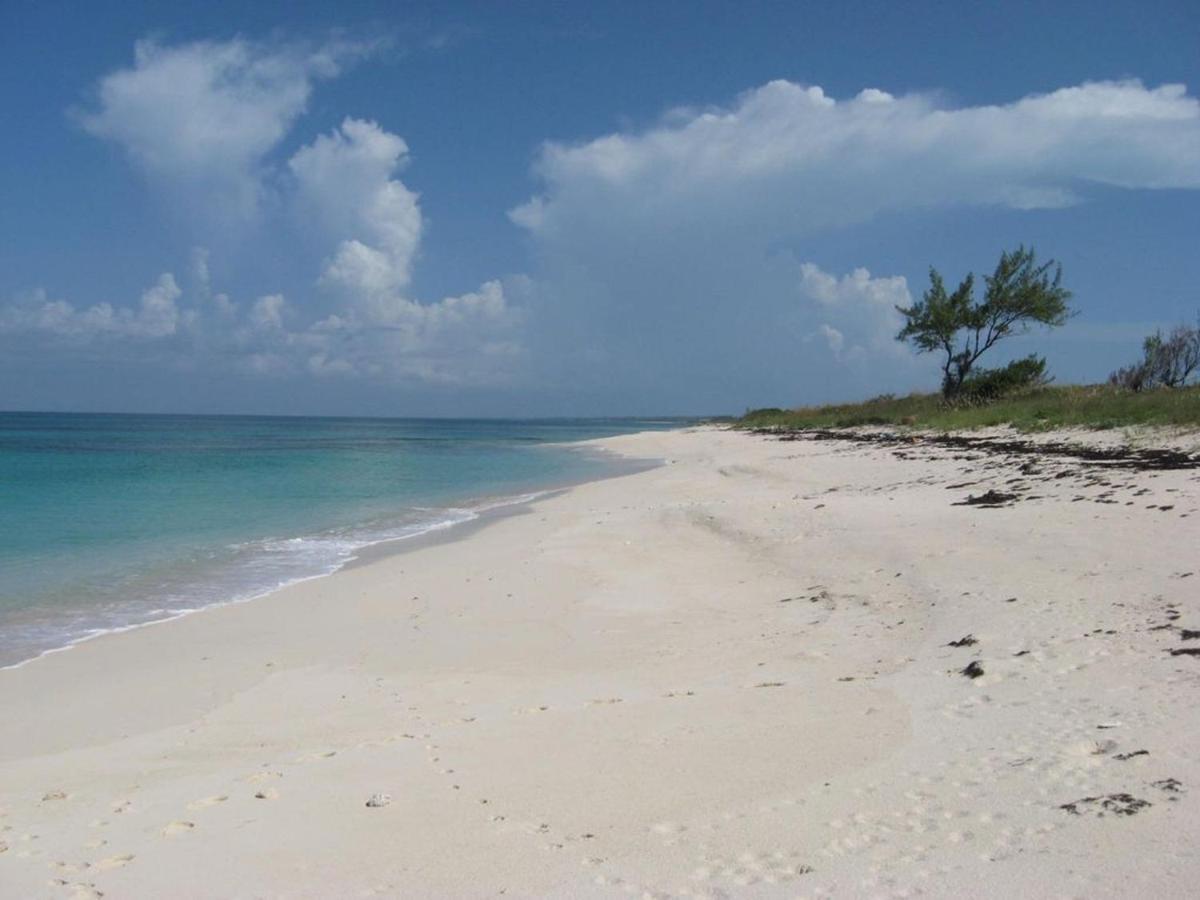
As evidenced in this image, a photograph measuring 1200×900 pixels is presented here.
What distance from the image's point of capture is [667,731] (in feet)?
18.3

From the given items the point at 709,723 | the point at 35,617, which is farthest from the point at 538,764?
the point at 35,617

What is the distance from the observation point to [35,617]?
11.0 metres

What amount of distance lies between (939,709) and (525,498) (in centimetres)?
2032

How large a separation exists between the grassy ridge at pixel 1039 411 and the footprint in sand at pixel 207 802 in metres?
21.5

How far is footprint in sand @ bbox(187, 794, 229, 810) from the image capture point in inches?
187

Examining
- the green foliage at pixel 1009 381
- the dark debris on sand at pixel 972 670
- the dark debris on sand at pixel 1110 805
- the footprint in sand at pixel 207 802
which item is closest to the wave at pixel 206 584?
the footprint in sand at pixel 207 802

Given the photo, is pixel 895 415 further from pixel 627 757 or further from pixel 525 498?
pixel 627 757

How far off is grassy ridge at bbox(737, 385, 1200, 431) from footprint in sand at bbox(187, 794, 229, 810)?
70.4ft

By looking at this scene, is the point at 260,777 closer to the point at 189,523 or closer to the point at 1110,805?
the point at 1110,805

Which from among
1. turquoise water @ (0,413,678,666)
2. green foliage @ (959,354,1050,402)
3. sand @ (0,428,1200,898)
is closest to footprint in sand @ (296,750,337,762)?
sand @ (0,428,1200,898)

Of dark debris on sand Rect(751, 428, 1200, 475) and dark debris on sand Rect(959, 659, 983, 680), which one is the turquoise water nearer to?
dark debris on sand Rect(959, 659, 983, 680)

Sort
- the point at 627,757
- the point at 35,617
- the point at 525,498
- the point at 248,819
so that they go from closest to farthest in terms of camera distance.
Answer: the point at 248,819
the point at 627,757
the point at 35,617
the point at 525,498

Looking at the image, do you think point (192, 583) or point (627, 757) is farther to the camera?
point (192, 583)

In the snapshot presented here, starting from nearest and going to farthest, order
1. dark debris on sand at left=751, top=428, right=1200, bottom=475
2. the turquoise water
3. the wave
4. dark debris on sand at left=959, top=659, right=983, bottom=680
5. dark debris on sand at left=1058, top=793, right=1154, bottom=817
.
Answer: dark debris on sand at left=1058, top=793, right=1154, bottom=817, dark debris on sand at left=959, top=659, right=983, bottom=680, the wave, the turquoise water, dark debris on sand at left=751, top=428, right=1200, bottom=475
